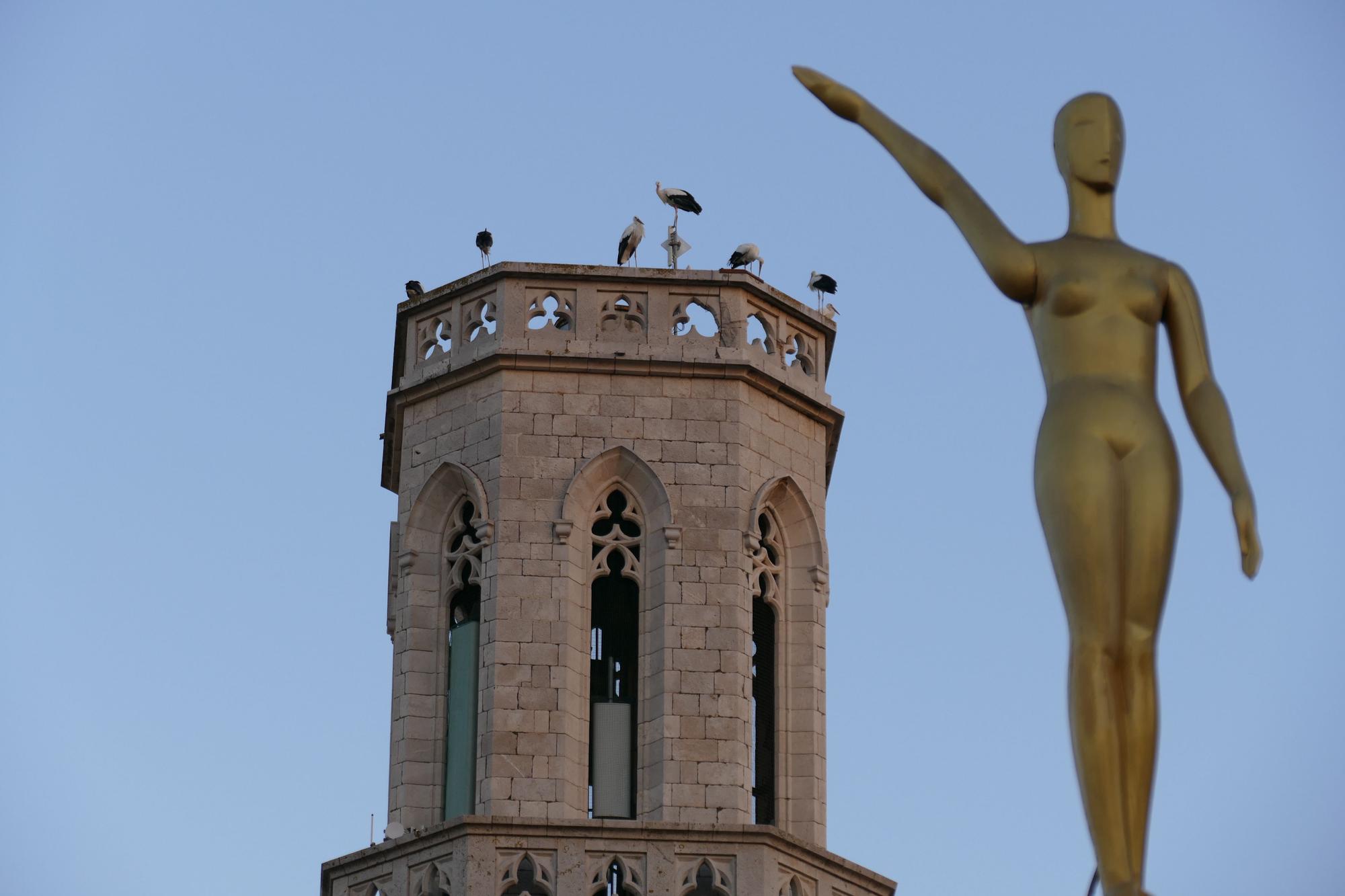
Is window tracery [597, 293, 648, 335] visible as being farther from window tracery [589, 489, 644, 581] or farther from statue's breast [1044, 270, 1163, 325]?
statue's breast [1044, 270, 1163, 325]

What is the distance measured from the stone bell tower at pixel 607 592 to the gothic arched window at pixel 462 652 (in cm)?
3

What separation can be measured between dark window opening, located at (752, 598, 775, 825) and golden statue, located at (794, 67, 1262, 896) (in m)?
17.1

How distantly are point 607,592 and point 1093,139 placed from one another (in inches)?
689

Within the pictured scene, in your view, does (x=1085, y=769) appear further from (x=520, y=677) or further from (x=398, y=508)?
(x=398, y=508)

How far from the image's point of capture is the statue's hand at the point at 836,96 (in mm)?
16797

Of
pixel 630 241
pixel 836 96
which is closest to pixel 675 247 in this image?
pixel 630 241

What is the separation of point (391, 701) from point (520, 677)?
64.5 inches

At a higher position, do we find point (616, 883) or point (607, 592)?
point (607, 592)

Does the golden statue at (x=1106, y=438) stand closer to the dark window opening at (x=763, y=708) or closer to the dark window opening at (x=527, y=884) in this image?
the dark window opening at (x=527, y=884)

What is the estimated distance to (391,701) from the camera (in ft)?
110

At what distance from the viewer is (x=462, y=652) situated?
33125mm

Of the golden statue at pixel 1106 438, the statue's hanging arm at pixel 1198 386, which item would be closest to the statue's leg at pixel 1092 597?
the golden statue at pixel 1106 438

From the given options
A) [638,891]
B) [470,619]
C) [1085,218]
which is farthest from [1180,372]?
[470,619]

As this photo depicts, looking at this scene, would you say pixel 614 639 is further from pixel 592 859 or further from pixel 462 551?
pixel 592 859
